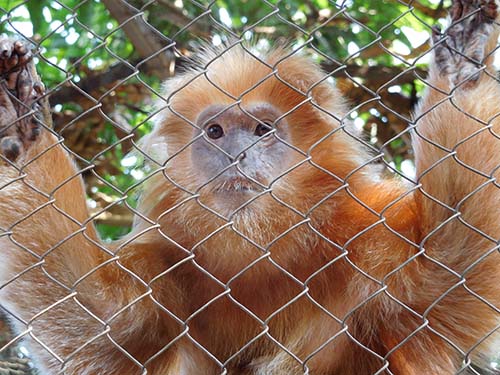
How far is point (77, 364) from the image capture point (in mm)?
3838

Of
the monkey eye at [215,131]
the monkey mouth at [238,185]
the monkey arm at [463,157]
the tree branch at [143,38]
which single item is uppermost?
the tree branch at [143,38]

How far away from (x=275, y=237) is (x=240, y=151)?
42 cm

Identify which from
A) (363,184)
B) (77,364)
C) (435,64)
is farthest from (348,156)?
(77,364)

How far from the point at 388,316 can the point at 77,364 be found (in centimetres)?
146

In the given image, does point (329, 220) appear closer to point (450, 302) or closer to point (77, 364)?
point (450, 302)

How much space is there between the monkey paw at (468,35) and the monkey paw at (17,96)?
5.28 feet

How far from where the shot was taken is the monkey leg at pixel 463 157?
128 inches

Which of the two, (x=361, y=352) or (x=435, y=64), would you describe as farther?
(x=361, y=352)

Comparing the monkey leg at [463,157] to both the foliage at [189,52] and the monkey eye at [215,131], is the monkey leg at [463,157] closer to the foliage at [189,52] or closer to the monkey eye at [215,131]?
the monkey eye at [215,131]

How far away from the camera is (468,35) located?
3246 millimetres

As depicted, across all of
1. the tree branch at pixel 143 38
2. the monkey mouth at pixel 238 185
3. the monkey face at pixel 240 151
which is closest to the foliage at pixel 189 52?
the tree branch at pixel 143 38

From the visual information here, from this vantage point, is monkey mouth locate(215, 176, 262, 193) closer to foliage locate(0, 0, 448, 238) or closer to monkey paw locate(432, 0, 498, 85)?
monkey paw locate(432, 0, 498, 85)

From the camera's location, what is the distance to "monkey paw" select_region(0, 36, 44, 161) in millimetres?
3189

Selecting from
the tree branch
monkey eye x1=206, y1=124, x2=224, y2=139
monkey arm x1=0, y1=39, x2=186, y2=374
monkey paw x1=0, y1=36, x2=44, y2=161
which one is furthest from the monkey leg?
the tree branch
